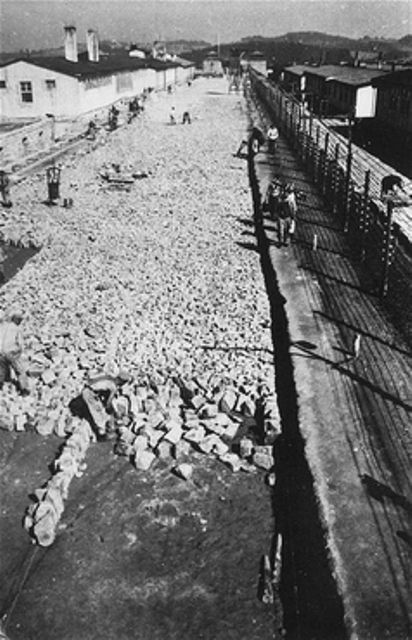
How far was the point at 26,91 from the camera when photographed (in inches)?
1748

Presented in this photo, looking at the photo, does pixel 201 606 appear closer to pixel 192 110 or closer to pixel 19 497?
pixel 19 497

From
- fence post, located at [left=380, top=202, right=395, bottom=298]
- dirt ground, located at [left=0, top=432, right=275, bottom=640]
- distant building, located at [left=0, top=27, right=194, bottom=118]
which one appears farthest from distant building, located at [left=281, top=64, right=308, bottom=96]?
dirt ground, located at [left=0, top=432, right=275, bottom=640]

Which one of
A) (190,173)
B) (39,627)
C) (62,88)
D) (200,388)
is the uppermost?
(62,88)

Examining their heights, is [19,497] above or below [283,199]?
below

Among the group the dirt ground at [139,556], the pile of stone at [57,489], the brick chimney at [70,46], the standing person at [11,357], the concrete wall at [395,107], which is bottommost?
the dirt ground at [139,556]

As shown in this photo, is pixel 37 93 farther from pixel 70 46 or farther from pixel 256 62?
pixel 256 62

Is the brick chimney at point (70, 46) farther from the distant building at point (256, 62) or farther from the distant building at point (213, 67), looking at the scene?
the distant building at point (213, 67)

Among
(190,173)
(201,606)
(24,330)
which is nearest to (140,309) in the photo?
(24,330)

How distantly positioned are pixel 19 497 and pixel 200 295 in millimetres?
7051

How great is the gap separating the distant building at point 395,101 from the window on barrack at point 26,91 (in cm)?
2595

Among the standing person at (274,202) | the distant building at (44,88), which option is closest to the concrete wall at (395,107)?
the standing person at (274,202)

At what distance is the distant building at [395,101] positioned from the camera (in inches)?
1085

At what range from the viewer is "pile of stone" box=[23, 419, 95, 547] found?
7.77 m

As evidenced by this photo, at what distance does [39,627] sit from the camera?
666 cm
